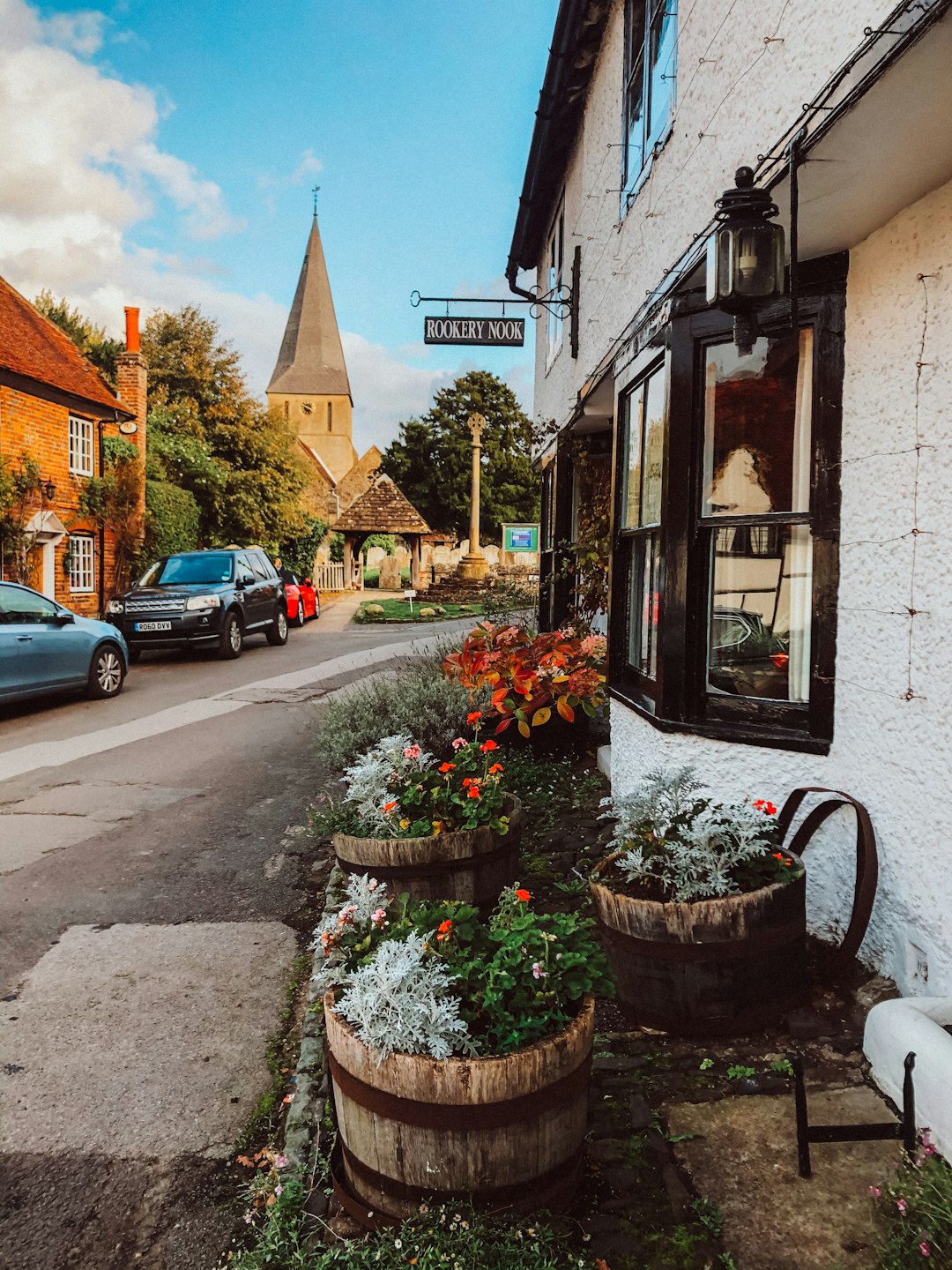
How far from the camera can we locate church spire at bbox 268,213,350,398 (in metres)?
64.8

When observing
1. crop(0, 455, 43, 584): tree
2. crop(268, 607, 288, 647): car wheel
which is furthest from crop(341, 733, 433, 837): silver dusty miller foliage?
crop(0, 455, 43, 584): tree

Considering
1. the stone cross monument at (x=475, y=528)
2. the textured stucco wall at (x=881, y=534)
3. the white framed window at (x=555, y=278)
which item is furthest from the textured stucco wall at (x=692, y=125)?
the stone cross monument at (x=475, y=528)

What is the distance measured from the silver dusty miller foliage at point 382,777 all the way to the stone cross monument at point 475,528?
2833cm

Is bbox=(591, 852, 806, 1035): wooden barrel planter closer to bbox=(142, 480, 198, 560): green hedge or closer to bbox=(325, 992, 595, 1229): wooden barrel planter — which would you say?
bbox=(325, 992, 595, 1229): wooden barrel planter

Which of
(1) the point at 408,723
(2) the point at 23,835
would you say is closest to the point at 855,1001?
(1) the point at 408,723

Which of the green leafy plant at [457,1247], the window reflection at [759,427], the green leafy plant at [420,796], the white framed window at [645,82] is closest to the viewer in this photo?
the green leafy plant at [457,1247]

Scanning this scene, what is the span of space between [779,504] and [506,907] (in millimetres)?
2184

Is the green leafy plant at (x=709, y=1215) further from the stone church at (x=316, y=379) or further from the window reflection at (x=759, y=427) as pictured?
the stone church at (x=316, y=379)

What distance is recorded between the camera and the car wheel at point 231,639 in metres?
14.7

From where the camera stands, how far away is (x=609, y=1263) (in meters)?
1.99

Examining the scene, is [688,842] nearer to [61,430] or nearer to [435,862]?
[435,862]

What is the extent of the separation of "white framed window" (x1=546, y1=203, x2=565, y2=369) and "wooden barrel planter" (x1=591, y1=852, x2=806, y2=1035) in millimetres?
7362

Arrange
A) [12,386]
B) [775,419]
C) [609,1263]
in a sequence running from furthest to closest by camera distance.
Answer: [12,386] → [775,419] → [609,1263]

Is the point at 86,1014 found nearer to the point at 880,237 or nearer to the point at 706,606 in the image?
the point at 706,606
